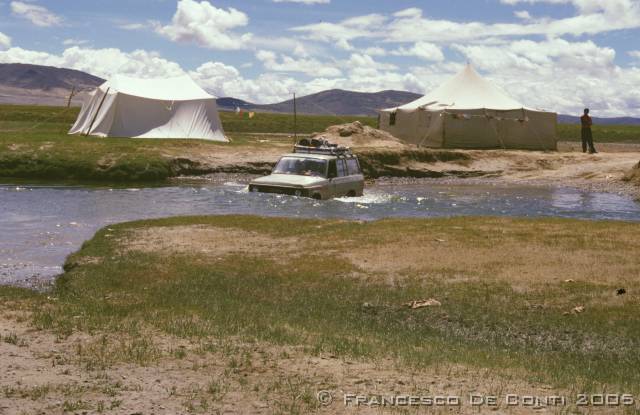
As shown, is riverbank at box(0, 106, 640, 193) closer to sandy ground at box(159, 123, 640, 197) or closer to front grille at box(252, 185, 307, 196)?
sandy ground at box(159, 123, 640, 197)

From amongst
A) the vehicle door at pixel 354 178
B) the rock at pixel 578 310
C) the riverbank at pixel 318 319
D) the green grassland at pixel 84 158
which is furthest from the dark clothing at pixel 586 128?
the rock at pixel 578 310

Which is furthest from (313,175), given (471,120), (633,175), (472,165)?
(471,120)

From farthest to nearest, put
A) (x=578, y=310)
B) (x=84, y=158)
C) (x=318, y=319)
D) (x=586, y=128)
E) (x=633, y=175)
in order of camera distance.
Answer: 1. (x=586, y=128)
2. (x=633, y=175)
3. (x=84, y=158)
4. (x=578, y=310)
5. (x=318, y=319)

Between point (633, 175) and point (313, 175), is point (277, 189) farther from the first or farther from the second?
point (633, 175)

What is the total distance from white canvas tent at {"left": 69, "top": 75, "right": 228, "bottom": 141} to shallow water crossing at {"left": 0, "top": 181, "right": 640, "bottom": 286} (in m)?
13.3

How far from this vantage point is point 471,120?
4862cm

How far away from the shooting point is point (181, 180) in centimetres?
3616

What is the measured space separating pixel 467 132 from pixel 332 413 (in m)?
42.3

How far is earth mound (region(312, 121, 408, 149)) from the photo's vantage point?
43031mm

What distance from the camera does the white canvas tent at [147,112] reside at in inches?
1805

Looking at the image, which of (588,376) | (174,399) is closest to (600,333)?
(588,376)

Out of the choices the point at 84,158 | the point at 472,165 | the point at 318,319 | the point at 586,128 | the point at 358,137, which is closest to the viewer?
the point at 318,319

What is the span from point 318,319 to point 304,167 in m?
15.9

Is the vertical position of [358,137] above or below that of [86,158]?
above
